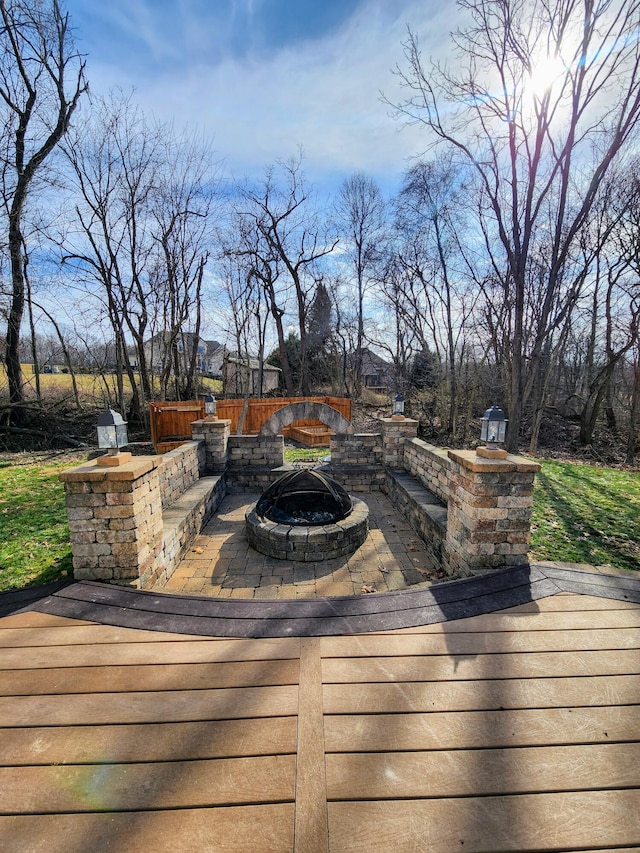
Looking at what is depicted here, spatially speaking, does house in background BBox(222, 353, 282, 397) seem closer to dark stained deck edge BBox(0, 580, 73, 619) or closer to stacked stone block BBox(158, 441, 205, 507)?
stacked stone block BBox(158, 441, 205, 507)

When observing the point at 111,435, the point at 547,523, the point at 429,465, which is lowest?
the point at 547,523

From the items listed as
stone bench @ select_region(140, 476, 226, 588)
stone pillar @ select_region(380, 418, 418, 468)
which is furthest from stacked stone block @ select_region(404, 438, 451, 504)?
stone bench @ select_region(140, 476, 226, 588)

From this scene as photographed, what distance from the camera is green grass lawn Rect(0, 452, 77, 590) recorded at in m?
3.25

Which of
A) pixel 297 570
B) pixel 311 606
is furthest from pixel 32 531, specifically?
pixel 311 606

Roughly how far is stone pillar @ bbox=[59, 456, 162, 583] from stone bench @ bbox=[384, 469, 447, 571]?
2939 mm

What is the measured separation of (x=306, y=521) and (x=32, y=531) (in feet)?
10.8

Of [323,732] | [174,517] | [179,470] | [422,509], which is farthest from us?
[179,470]

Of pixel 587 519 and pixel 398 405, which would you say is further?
pixel 398 405

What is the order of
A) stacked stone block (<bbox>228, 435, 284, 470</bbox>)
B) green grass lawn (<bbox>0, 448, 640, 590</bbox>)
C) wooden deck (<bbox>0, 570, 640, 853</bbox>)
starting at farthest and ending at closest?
1. stacked stone block (<bbox>228, 435, 284, 470</bbox>)
2. green grass lawn (<bbox>0, 448, 640, 590</bbox>)
3. wooden deck (<bbox>0, 570, 640, 853</bbox>)

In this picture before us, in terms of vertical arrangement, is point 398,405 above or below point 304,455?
above

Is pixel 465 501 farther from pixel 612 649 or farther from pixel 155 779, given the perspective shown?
pixel 155 779

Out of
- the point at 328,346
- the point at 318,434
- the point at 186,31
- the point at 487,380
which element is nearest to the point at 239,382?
the point at 328,346

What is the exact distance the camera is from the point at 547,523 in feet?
14.5

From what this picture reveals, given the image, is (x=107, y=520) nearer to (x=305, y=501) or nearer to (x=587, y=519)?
(x=305, y=501)
